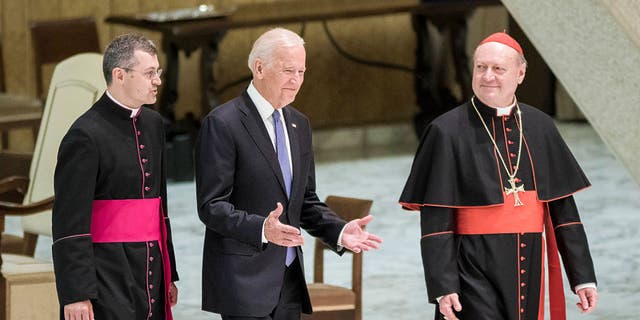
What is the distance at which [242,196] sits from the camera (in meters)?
4.21

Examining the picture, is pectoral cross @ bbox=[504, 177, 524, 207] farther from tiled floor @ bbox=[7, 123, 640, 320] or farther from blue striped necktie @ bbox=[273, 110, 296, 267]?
tiled floor @ bbox=[7, 123, 640, 320]

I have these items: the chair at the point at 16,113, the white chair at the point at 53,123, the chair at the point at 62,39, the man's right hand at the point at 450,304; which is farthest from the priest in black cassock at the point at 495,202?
the chair at the point at 62,39

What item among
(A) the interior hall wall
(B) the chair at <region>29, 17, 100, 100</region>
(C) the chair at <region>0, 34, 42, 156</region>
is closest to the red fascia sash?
(C) the chair at <region>0, 34, 42, 156</region>

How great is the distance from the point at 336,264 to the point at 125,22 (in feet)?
10.0

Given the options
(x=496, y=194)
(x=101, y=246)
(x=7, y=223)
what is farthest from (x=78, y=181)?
(x=7, y=223)

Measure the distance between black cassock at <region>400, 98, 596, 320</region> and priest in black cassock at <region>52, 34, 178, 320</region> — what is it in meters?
0.77

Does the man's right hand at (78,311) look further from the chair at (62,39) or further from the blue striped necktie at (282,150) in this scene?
the chair at (62,39)

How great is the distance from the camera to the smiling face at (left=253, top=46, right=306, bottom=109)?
4.13m

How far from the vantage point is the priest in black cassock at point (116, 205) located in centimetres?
412

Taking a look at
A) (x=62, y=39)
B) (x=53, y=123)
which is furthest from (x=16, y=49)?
(x=53, y=123)

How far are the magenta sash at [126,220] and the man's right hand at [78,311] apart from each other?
215 mm

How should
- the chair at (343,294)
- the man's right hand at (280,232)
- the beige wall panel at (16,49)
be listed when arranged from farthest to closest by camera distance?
1. the beige wall panel at (16,49)
2. the chair at (343,294)
3. the man's right hand at (280,232)

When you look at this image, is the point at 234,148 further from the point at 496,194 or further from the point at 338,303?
the point at 338,303

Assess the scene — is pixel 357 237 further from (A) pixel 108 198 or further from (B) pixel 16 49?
(B) pixel 16 49
